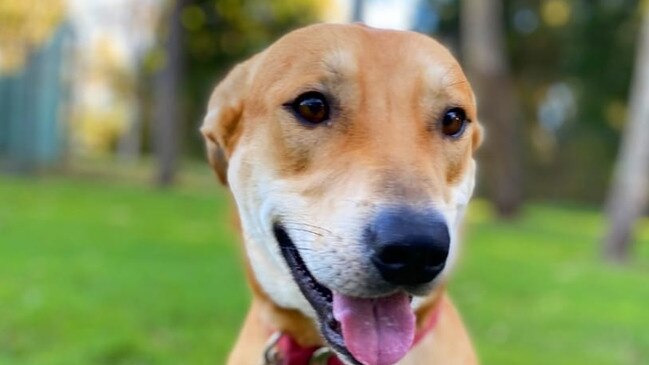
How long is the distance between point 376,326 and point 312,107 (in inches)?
28.4

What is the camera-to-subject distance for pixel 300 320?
9.66 feet

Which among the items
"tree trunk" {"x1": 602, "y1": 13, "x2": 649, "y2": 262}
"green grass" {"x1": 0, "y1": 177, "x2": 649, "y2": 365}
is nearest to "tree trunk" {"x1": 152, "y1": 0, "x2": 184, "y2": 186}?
"green grass" {"x1": 0, "y1": 177, "x2": 649, "y2": 365}

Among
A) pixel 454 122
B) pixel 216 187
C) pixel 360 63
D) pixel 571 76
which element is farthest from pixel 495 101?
pixel 360 63

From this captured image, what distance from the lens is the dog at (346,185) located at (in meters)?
2.50

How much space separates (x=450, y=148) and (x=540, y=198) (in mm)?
28019

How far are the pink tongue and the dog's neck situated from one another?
244mm

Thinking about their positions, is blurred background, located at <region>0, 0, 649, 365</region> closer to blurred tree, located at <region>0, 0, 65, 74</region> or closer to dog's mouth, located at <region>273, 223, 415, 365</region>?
blurred tree, located at <region>0, 0, 65, 74</region>

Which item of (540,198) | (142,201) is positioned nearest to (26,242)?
(142,201)

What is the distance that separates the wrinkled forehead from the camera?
113 inches

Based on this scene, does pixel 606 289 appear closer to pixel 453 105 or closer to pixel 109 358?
pixel 109 358

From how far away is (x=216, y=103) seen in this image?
127 inches

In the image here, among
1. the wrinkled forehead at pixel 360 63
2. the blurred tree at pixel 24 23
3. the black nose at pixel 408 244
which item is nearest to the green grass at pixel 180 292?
the wrinkled forehead at pixel 360 63

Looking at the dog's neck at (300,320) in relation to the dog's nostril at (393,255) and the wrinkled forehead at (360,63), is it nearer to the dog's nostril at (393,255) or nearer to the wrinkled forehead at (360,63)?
the dog's nostril at (393,255)

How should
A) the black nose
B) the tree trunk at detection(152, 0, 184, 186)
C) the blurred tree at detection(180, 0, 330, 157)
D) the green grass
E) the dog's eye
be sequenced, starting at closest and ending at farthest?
the black nose < the dog's eye < the green grass < the tree trunk at detection(152, 0, 184, 186) < the blurred tree at detection(180, 0, 330, 157)
